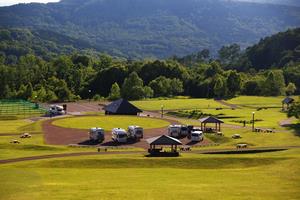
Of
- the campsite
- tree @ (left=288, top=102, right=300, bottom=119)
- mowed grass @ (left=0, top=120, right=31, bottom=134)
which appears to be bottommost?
mowed grass @ (left=0, top=120, right=31, bottom=134)

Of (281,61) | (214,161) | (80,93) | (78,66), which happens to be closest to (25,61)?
(78,66)

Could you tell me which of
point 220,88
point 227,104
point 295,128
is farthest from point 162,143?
point 220,88

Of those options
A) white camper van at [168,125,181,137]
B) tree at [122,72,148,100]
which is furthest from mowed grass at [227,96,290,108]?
white camper van at [168,125,181,137]

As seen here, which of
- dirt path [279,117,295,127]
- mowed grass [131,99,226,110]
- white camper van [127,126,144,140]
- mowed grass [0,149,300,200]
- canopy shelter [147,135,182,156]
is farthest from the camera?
mowed grass [131,99,226,110]

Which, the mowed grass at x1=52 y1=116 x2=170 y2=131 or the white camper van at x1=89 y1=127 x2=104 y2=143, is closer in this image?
the white camper van at x1=89 y1=127 x2=104 y2=143

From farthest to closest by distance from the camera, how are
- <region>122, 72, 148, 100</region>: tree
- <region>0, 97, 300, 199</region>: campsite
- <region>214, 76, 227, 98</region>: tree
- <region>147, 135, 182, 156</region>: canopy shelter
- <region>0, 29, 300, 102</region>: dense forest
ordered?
<region>0, 29, 300, 102</region>: dense forest → <region>214, 76, 227, 98</region>: tree → <region>122, 72, 148, 100</region>: tree → <region>147, 135, 182, 156</region>: canopy shelter → <region>0, 97, 300, 199</region>: campsite

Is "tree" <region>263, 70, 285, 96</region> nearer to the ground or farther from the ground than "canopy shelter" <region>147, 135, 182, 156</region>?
farther from the ground

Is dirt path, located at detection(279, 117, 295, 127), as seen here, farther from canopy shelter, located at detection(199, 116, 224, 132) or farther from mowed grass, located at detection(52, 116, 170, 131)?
mowed grass, located at detection(52, 116, 170, 131)

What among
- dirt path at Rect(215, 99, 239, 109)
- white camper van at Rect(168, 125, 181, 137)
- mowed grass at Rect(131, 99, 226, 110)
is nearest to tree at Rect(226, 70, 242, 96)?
dirt path at Rect(215, 99, 239, 109)

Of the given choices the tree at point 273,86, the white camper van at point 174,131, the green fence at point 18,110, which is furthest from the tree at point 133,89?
the white camper van at point 174,131
